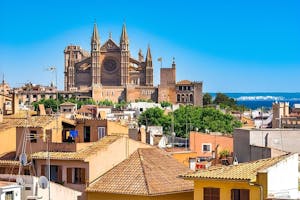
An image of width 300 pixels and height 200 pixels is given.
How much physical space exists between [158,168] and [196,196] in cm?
392

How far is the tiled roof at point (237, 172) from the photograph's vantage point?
1548 centimetres

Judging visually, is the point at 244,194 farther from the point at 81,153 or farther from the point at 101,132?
the point at 101,132

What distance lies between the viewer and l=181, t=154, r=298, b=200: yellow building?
48.8ft

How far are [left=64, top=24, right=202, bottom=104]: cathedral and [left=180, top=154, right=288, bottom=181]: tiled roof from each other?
150133mm

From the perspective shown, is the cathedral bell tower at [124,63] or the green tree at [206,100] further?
the cathedral bell tower at [124,63]

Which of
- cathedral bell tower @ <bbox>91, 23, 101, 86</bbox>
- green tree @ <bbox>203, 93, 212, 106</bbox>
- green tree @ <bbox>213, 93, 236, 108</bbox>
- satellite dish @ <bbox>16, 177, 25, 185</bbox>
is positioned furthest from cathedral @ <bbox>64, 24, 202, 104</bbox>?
satellite dish @ <bbox>16, 177, 25, 185</bbox>

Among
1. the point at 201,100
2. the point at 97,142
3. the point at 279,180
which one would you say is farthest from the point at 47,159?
the point at 201,100

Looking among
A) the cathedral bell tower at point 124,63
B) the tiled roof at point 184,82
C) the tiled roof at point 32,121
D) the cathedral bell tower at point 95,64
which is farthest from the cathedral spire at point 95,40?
the tiled roof at point 32,121

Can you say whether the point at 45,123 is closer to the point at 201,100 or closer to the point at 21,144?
the point at 21,144

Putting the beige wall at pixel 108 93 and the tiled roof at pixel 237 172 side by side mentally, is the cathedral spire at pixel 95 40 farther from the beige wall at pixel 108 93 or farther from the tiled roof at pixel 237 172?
the tiled roof at pixel 237 172

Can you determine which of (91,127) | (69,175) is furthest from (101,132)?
(69,175)

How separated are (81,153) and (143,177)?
1891 millimetres

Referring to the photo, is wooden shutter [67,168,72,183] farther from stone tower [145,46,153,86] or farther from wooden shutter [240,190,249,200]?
stone tower [145,46,153,86]

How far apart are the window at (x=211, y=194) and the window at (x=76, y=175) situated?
4.50m
